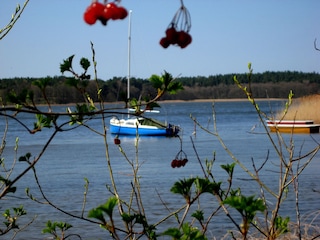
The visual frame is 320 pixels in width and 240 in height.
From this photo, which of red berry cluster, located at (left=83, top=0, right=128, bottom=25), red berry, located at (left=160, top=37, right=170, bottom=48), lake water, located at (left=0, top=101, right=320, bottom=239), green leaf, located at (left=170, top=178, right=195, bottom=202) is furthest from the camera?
lake water, located at (left=0, top=101, right=320, bottom=239)

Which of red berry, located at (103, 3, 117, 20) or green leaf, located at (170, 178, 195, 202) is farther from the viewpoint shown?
green leaf, located at (170, 178, 195, 202)

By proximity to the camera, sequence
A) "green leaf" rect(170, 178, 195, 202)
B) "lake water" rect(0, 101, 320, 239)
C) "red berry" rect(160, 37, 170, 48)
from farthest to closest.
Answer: "lake water" rect(0, 101, 320, 239) → "green leaf" rect(170, 178, 195, 202) → "red berry" rect(160, 37, 170, 48)

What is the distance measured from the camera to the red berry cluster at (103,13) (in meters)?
1.45

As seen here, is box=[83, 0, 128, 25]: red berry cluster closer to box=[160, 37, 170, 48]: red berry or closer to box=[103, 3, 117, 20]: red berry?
box=[103, 3, 117, 20]: red berry

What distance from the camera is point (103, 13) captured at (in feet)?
4.80

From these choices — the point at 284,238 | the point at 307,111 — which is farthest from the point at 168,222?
the point at 307,111

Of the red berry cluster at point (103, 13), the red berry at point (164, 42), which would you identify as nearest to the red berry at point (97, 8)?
the red berry cluster at point (103, 13)

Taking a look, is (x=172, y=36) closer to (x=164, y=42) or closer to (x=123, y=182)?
(x=164, y=42)

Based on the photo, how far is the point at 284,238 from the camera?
666cm

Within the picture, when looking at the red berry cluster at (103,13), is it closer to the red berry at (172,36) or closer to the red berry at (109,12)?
the red berry at (109,12)

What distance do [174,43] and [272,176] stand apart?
15594 mm

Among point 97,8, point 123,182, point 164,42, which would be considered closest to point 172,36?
point 164,42

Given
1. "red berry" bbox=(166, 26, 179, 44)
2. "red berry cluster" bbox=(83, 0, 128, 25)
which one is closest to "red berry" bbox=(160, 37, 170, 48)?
"red berry" bbox=(166, 26, 179, 44)

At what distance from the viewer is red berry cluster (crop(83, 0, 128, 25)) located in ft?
4.75
